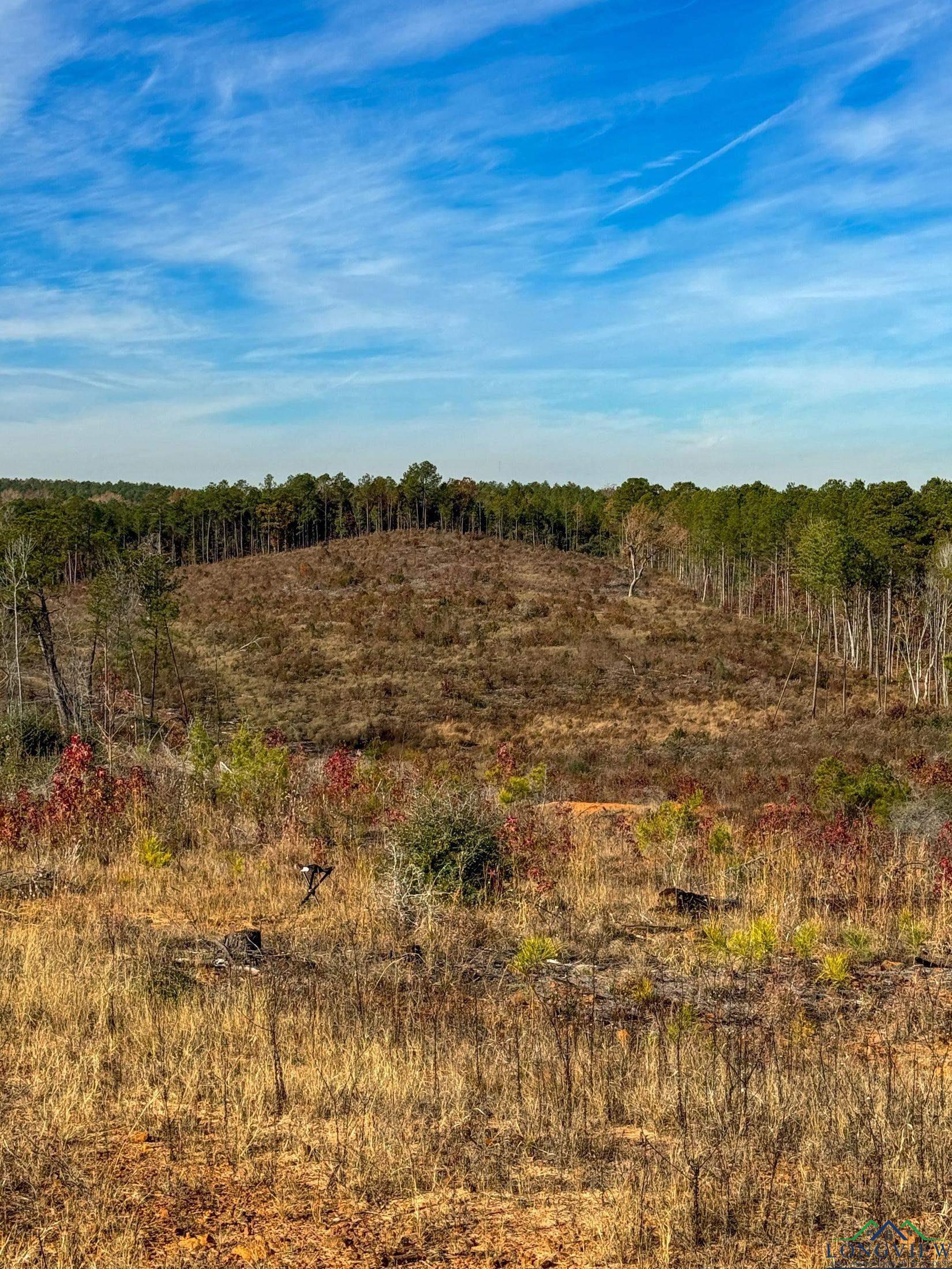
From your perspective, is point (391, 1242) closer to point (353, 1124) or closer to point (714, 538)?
point (353, 1124)

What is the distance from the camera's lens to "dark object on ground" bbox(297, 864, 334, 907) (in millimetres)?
7996

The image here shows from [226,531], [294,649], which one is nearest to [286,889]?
[294,649]

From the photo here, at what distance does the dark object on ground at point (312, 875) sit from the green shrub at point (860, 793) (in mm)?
9294

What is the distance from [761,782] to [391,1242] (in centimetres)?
2276

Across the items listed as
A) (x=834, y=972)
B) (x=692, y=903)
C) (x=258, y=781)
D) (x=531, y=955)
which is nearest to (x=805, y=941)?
(x=834, y=972)

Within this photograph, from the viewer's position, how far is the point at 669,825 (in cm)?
1102

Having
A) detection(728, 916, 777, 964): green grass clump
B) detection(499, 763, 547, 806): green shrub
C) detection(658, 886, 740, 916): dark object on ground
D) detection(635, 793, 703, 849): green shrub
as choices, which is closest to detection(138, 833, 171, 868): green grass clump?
detection(499, 763, 547, 806): green shrub

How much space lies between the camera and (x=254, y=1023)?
5094 millimetres

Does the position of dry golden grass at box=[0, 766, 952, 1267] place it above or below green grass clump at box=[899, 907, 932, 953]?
above

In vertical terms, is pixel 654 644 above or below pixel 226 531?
below

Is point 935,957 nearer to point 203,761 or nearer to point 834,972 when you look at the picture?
point 834,972

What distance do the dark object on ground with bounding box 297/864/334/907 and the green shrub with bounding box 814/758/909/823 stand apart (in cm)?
929

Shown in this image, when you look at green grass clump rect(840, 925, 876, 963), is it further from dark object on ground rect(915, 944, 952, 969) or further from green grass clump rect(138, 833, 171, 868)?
Answer: green grass clump rect(138, 833, 171, 868)

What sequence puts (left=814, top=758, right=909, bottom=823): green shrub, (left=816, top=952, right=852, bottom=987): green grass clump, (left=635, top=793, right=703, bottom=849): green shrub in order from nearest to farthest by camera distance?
(left=816, top=952, right=852, bottom=987): green grass clump
(left=635, top=793, right=703, bottom=849): green shrub
(left=814, top=758, right=909, bottom=823): green shrub
